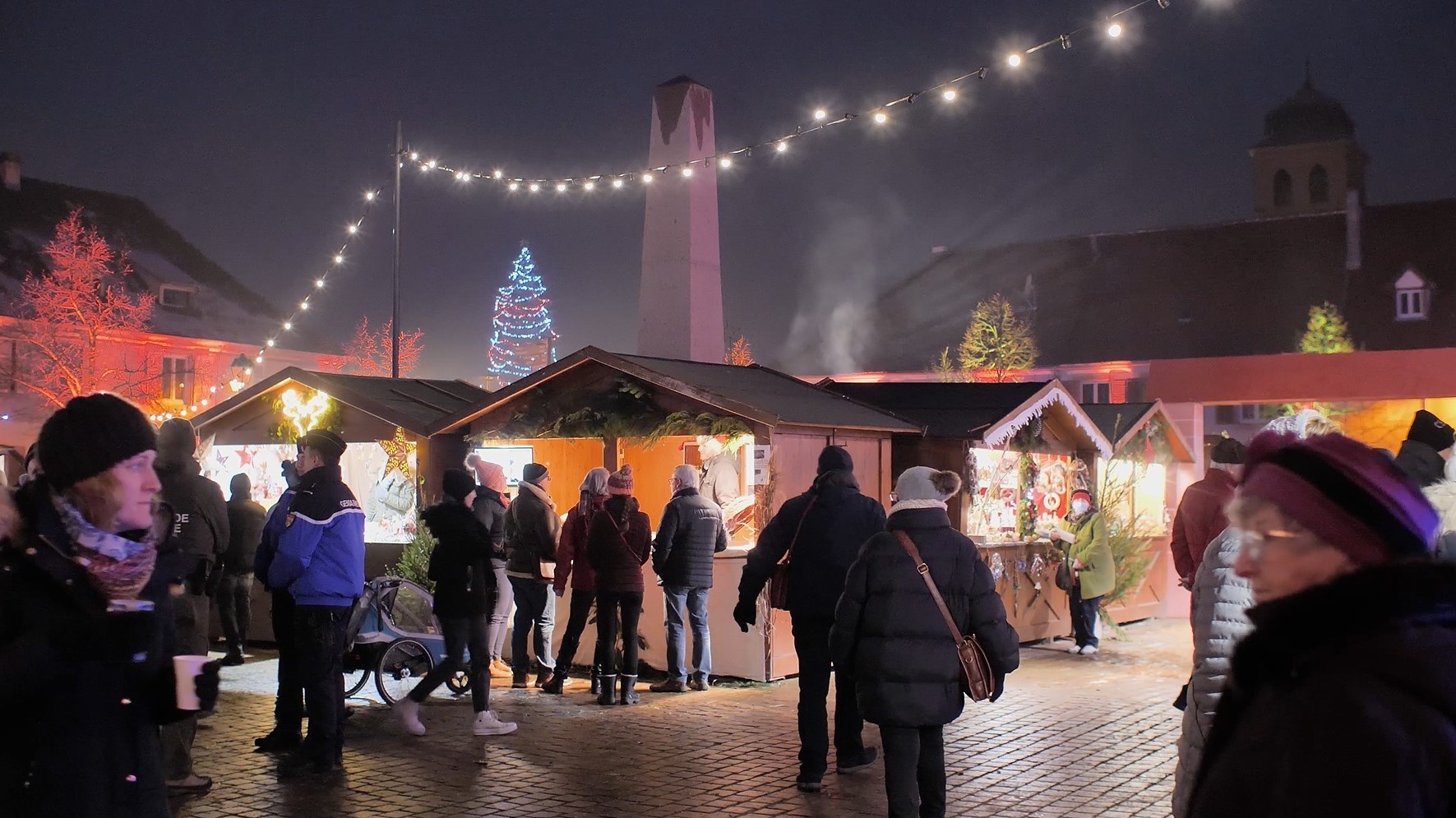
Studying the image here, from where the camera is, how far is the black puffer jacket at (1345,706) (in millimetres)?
1827

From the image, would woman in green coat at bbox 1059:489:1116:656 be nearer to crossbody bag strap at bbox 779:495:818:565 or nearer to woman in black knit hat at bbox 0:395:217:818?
crossbody bag strap at bbox 779:495:818:565

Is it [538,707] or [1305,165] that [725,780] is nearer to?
[538,707]

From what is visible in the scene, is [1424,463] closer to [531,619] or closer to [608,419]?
[531,619]

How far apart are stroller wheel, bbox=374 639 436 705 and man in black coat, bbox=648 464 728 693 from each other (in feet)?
6.01

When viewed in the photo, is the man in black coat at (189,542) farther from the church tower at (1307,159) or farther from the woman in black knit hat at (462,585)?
the church tower at (1307,159)

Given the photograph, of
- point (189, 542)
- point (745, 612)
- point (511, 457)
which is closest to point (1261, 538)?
point (745, 612)

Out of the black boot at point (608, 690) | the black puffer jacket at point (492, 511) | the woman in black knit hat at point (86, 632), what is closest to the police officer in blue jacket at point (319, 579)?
the black puffer jacket at point (492, 511)

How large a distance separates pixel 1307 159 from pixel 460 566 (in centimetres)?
6729

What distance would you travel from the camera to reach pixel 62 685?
300 centimetres

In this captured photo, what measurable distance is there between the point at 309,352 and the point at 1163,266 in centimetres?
2953

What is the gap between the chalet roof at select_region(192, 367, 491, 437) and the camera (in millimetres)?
14441

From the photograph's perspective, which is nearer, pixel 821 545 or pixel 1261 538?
pixel 1261 538

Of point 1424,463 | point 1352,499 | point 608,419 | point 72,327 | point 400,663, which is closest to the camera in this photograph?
point 1352,499

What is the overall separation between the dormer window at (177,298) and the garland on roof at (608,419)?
32.4m
